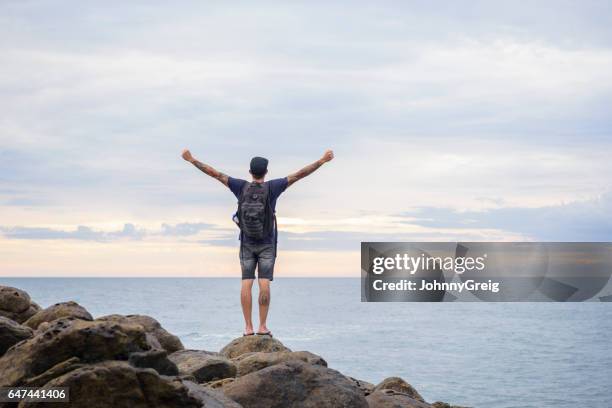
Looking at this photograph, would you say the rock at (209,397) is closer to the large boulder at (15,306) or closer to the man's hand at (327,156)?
the man's hand at (327,156)

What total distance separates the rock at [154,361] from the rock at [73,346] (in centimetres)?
11

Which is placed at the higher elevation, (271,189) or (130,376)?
(271,189)

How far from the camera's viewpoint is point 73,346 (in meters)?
9.22

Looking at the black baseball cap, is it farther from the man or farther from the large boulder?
the large boulder

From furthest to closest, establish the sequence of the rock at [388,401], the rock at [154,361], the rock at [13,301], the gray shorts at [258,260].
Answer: the rock at [13,301], the gray shorts at [258,260], the rock at [388,401], the rock at [154,361]

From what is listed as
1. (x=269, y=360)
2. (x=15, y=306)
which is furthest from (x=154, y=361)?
(x=15, y=306)

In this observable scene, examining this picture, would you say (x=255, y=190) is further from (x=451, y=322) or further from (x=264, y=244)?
(x=451, y=322)

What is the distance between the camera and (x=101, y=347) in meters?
9.17

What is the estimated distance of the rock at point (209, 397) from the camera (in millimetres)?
9462

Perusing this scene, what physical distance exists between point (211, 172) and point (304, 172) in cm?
163

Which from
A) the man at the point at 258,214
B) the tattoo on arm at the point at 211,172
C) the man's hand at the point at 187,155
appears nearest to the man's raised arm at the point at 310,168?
the man at the point at 258,214

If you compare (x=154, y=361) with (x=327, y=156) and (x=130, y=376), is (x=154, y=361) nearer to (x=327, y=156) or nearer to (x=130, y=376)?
(x=130, y=376)

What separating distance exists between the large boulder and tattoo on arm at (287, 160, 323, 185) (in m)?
5.05

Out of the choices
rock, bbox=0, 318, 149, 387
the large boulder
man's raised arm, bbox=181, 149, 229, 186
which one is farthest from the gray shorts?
rock, bbox=0, 318, 149, 387
